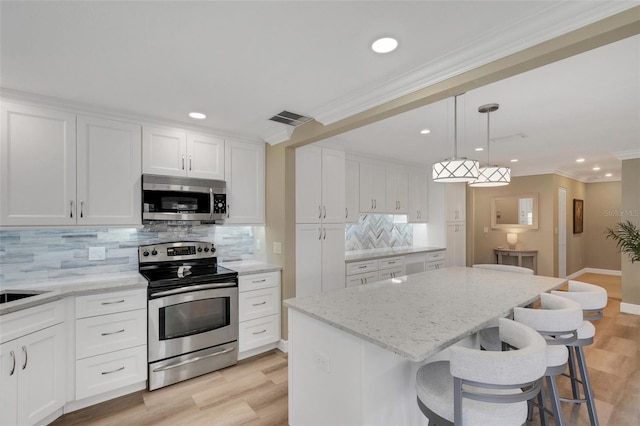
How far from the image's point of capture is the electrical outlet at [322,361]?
1739 mm

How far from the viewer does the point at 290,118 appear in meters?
2.91

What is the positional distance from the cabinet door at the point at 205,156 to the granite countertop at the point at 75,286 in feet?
3.85

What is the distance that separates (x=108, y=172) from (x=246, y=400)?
2.30 metres

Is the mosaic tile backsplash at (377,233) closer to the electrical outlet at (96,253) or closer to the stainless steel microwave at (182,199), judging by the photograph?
the stainless steel microwave at (182,199)

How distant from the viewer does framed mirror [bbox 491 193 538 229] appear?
6.52 metres

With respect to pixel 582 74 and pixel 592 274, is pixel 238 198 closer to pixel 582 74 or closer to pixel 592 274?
pixel 582 74

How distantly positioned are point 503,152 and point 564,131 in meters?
1.05

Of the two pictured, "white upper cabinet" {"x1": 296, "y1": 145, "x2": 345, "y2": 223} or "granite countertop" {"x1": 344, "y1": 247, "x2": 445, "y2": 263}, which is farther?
"granite countertop" {"x1": 344, "y1": 247, "x2": 445, "y2": 263}

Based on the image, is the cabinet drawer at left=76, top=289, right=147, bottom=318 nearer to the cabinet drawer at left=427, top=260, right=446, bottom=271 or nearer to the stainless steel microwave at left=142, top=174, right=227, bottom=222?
the stainless steel microwave at left=142, top=174, right=227, bottom=222

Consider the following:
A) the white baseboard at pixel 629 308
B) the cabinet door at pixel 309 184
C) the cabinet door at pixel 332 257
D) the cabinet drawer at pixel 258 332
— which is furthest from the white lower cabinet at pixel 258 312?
the white baseboard at pixel 629 308

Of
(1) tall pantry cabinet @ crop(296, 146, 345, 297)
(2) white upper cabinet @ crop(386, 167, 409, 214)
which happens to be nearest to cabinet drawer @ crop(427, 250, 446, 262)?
(2) white upper cabinet @ crop(386, 167, 409, 214)

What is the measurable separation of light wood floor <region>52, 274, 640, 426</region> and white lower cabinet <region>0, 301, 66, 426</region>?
264mm

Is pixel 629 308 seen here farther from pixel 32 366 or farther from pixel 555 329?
pixel 32 366

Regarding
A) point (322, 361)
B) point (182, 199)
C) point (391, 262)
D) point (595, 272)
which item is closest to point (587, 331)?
point (322, 361)
